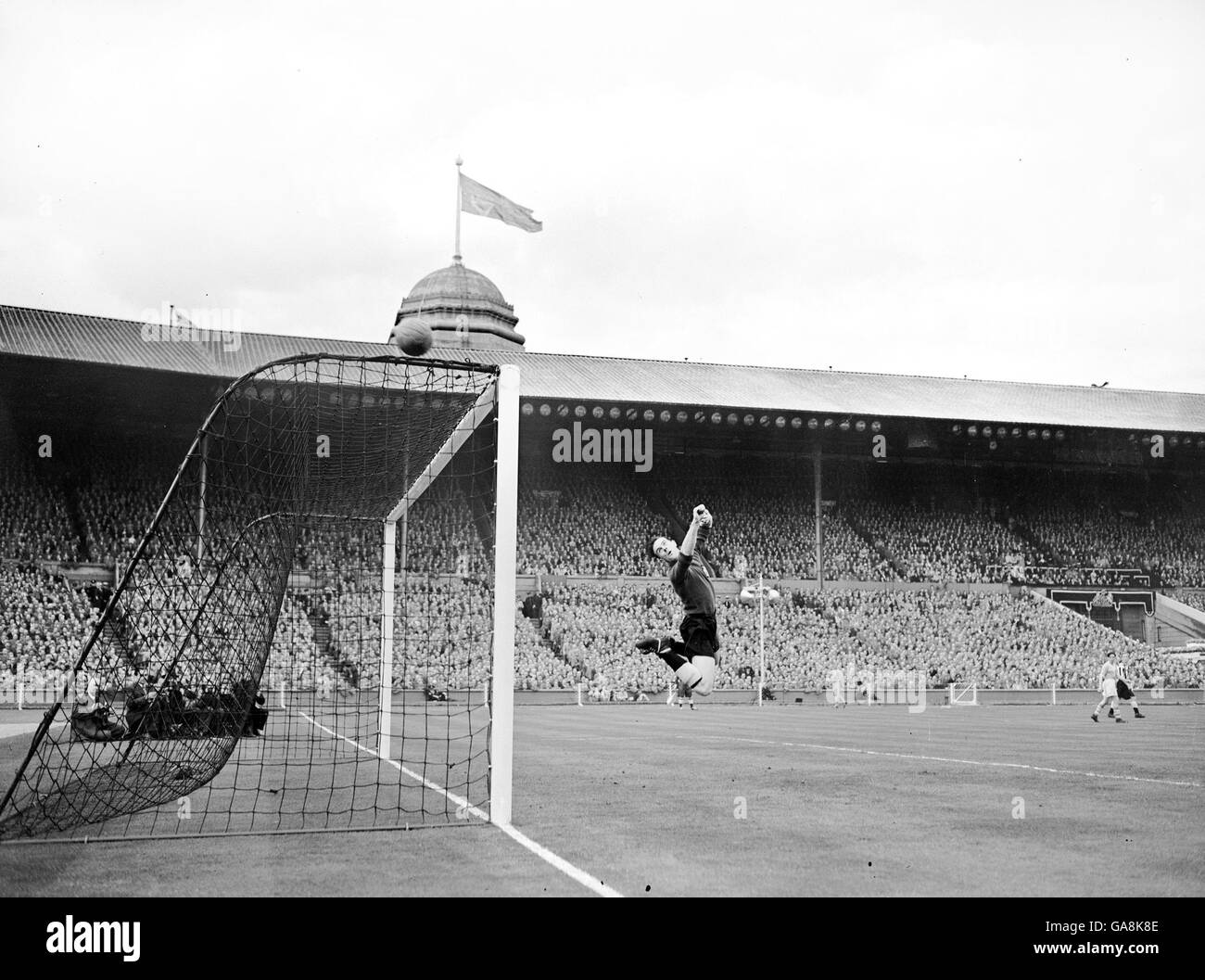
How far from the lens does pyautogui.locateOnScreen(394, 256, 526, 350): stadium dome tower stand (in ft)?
215

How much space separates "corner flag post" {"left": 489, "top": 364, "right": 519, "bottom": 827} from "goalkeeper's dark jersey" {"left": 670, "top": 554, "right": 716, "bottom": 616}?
179 cm

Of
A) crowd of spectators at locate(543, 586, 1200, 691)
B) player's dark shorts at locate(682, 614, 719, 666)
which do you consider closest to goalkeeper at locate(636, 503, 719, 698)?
player's dark shorts at locate(682, 614, 719, 666)

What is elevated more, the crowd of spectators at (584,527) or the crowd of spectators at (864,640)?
the crowd of spectators at (584,527)

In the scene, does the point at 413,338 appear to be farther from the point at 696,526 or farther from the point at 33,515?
the point at 33,515

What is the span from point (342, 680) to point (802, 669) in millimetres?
17406

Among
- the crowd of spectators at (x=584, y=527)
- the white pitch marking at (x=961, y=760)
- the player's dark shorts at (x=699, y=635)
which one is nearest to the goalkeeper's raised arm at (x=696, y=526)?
the player's dark shorts at (x=699, y=635)

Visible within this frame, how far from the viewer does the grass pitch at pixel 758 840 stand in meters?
7.86

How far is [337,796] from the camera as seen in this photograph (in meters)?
12.7

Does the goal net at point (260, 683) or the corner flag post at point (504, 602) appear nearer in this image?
the corner flag post at point (504, 602)

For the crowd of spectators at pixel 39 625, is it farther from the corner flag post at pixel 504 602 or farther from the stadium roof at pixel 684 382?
the corner flag post at pixel 504 602

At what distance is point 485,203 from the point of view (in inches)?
1331

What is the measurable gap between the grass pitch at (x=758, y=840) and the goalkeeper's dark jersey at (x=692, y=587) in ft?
6.41

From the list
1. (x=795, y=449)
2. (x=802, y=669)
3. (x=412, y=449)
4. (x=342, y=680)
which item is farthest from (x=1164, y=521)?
(x=412, y=449)
